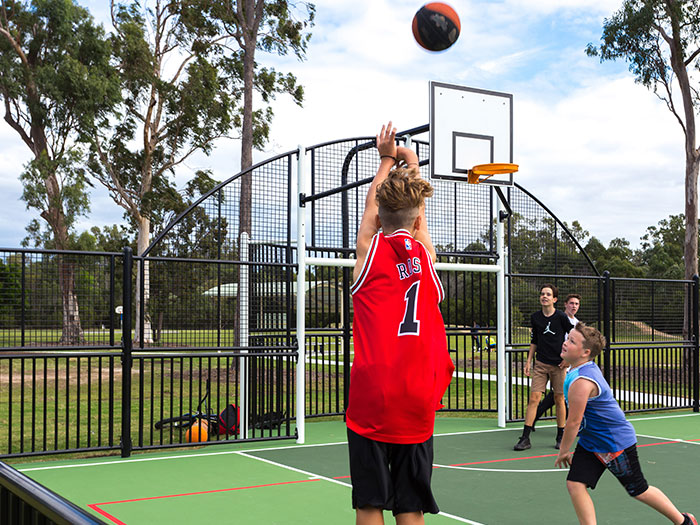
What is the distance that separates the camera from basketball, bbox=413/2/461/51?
8195 mm

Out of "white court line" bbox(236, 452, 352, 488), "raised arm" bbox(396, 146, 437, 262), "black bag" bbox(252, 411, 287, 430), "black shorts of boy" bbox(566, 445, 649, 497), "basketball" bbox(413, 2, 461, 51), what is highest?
"basketball" bbox(413, 2, 461, 51)

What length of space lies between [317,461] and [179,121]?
25.8 meters

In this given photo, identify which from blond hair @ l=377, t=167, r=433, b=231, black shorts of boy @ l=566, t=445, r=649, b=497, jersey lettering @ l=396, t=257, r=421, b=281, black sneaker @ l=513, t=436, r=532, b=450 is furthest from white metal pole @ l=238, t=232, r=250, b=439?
jersey lettering @ l=396, t=257, r=421, b=281

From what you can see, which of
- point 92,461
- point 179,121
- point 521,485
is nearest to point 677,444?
point 521,485

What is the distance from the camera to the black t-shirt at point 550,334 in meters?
9.30

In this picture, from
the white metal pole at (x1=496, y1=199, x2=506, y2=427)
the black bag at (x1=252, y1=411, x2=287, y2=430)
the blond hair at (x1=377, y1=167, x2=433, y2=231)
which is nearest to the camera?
the blond hair at (x1=377, y1=167, x2=433, y2=231)

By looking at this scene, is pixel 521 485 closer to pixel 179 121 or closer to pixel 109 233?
pixel 179 121

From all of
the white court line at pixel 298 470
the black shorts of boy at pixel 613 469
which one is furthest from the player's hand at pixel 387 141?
the white court line at pixel 298 470

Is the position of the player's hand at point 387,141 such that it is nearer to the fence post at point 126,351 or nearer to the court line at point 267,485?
the court line at point 267,485

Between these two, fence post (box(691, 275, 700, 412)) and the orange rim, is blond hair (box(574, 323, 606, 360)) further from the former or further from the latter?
fence post (box(691, 275, 700, 412))

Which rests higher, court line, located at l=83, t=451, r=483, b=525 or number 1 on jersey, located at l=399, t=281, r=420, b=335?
number 1 on jersey, located at l=399, t=281, r=420, b=335

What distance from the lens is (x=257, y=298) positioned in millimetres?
10281

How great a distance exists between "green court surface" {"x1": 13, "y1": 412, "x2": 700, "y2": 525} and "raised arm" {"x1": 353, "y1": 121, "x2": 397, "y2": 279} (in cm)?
332

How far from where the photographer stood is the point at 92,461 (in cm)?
836
